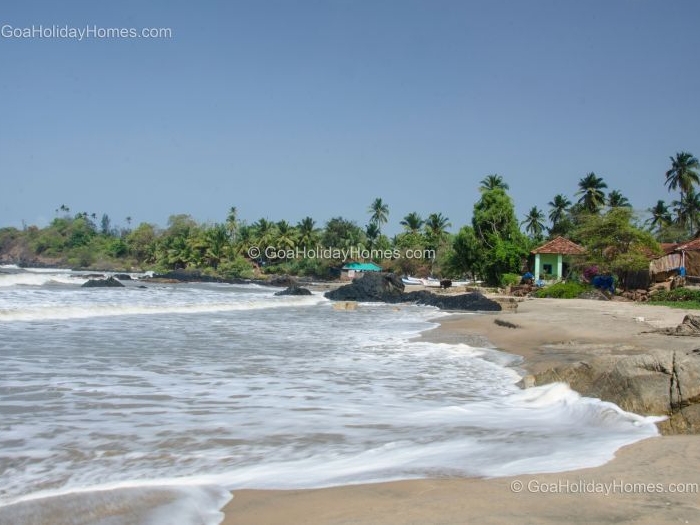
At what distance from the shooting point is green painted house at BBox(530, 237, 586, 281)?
144ft

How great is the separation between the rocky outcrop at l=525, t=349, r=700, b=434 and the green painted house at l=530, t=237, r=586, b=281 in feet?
124

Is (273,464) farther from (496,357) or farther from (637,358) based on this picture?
(496,357)

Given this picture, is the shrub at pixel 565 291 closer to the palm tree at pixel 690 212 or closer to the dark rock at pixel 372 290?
the dark rock at pixel 372 290

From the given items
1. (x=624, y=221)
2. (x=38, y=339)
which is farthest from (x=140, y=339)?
(x=624, y=221)

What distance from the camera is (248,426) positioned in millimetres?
6020

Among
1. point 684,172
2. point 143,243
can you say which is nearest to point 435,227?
point 684,172

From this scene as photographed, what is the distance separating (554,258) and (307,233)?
42631 mm

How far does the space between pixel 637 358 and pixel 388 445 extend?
324 cm

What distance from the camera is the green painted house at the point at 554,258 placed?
4394 centimetres

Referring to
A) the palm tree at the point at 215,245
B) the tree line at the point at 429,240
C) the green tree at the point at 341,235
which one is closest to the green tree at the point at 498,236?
the tree line at the point at 429,240

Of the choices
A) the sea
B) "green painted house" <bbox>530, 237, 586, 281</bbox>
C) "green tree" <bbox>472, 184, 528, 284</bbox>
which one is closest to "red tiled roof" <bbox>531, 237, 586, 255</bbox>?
"green painted house" <bbox>530, 237, 586, 281</bbox>

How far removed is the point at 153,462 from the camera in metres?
4.80

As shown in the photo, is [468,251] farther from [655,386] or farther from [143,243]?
[143,243]

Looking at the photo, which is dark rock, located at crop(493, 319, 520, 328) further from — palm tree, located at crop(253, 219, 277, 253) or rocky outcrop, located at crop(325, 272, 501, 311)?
palm tree, located at crop(253, 219, 277, 253)
